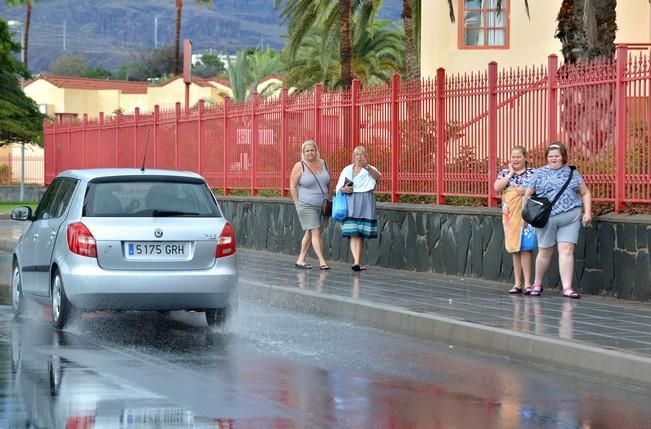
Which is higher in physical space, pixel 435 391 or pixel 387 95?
pixel 387 95

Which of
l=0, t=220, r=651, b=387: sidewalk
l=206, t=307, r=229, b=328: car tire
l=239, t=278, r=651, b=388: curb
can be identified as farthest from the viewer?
l=206, t=307, r=229, b=328: car tire

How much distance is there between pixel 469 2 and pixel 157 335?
25216 millimetres

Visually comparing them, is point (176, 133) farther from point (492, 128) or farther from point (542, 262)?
point (542, 262)

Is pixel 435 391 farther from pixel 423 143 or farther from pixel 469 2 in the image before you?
pixel 469 2

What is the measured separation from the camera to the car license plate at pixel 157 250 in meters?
13.2

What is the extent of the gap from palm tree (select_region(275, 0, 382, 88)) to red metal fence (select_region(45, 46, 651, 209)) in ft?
30.6

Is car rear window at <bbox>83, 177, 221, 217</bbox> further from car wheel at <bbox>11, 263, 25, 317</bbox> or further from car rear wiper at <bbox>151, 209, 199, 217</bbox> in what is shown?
car wheel at <bbox>11, 263, 25, 317</bbox>

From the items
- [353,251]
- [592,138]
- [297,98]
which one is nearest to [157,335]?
[592,138]

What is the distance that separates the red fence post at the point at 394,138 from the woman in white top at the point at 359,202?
43.2 inches

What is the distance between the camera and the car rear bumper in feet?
42.8

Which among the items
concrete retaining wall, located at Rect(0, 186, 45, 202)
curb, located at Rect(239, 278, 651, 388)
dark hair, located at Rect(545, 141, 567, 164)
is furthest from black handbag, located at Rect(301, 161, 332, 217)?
concrete retaining wall, located at Rect(0, 186, 45, 202)

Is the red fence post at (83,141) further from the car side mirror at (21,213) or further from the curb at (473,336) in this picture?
the car side mirror at (21,213)

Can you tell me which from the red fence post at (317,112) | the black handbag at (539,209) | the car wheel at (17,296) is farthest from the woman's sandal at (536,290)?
the red fence post at (317,112)

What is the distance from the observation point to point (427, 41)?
37594 mm
